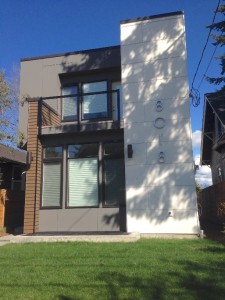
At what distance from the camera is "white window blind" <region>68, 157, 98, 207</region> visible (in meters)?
11.8

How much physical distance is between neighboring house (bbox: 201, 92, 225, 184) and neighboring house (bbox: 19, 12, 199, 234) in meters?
4.99

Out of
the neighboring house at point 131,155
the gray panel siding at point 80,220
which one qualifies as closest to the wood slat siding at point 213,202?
the neighboring house at point 131,155

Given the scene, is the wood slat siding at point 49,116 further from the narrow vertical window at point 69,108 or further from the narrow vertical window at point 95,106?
the narrow vertical window at point 95,106

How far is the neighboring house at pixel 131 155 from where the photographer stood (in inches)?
434

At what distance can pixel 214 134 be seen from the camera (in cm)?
2091

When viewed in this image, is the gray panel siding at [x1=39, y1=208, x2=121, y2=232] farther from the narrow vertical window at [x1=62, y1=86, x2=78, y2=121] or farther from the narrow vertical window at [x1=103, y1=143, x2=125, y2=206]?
the narrow vertical window at [x1=62, y1=86, x2=78, y2=121]

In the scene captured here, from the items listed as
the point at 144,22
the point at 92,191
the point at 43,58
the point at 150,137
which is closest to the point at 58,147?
the point at 92,191

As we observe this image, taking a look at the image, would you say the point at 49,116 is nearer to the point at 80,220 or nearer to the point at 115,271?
the point at 80,220

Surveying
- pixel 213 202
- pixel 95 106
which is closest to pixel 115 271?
pixel 95 106

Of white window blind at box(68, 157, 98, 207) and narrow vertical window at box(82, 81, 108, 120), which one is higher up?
narrow vertical window at box(82, 81, 108, 120)

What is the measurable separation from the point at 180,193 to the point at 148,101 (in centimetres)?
310

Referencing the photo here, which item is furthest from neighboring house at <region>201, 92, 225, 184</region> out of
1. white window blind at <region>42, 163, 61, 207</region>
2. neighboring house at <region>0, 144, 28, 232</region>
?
neighboring house at <region>0, 144, 28, 232</region>

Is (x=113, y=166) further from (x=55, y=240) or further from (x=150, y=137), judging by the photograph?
(x=55, y=240)

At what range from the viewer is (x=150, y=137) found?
451 inches
